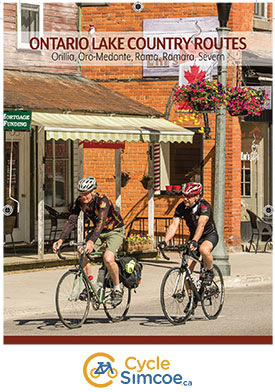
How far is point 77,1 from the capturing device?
833 inches

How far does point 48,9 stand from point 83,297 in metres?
12.3

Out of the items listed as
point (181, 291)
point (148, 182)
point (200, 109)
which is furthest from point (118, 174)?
point (181, 291)

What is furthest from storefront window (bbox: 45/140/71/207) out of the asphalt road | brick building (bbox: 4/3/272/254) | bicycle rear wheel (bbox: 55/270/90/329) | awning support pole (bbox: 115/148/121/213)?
bicycle rear wheel (bbox: 55/270/90/329)

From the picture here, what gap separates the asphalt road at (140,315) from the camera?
11117mm

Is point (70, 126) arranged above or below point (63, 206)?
above

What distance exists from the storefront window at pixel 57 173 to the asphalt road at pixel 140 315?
5.07 m

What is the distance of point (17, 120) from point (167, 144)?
715cm

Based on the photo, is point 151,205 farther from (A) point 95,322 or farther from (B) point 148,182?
(A) point 95,322

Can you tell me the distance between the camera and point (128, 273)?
11.7 m

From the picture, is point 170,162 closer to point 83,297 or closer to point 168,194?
point 168,194

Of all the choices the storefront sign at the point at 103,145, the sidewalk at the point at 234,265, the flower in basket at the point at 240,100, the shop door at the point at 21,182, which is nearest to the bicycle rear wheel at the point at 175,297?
the sidewalk at the point at 234,265

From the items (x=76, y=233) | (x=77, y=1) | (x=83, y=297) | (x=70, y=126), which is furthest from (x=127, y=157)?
(x=83, y=297)

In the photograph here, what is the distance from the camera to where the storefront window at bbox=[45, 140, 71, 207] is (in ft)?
71.5

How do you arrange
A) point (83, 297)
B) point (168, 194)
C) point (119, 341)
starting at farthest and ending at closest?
point (168, 194)
point (83, 297)
point (119, 341)
